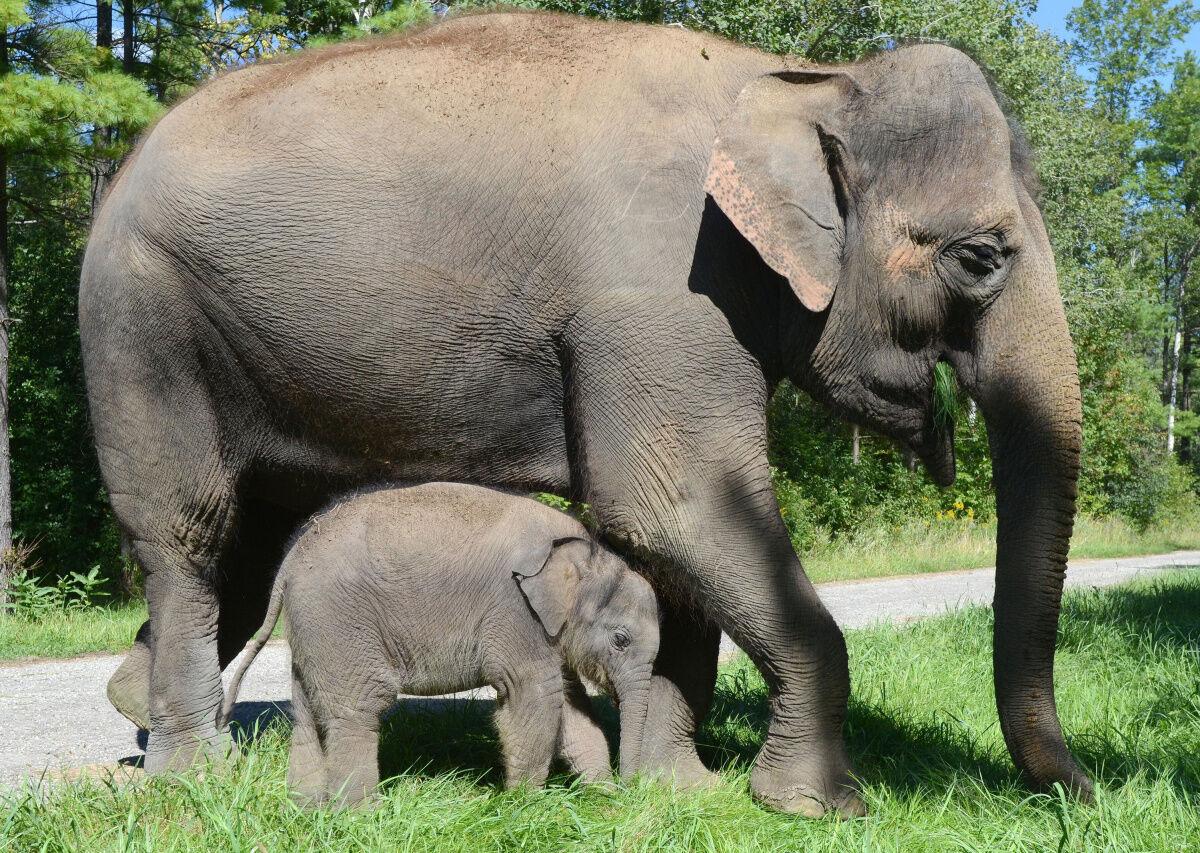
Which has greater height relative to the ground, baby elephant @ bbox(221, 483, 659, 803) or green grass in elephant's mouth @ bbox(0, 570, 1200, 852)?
baby elephant @ bbox(221, 483, 659, 803)

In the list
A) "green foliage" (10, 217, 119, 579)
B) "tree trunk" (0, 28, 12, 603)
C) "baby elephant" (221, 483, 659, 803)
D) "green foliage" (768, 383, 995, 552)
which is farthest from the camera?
"green foliage" (768, 383, 995, 552)

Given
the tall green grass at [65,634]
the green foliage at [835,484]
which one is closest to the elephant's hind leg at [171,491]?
the tall green grass at [65,634]

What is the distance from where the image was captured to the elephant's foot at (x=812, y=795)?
13.0ft

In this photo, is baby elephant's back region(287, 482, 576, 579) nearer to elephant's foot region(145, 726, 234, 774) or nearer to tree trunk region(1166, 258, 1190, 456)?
elephant's foot region(145, 726, 234, 774)

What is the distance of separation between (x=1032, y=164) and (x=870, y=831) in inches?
94.3

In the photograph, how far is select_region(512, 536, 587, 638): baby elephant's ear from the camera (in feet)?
13.4

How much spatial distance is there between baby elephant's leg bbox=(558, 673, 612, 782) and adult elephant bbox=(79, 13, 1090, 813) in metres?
0.19

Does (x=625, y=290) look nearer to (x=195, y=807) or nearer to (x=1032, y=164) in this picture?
(x=1032, y=164)

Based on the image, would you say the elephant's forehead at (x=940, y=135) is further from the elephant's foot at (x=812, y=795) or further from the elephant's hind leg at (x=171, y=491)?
the elephant's hind leg at (x=171, y=491)

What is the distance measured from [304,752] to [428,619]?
65cm

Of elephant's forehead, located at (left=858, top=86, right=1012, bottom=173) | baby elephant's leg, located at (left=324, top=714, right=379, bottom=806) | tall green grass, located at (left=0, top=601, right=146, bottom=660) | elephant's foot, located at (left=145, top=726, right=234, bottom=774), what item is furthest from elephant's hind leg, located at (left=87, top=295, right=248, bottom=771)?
tall green grass, located at (left=0, top=601, right=146, bottom=660)

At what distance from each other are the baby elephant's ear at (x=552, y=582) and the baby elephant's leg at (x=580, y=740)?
0.99 feet

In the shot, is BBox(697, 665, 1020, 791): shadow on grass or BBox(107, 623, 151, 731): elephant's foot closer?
BBox(697, 665, 1020, 791): shadow on grass

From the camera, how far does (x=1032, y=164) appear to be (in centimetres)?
426
